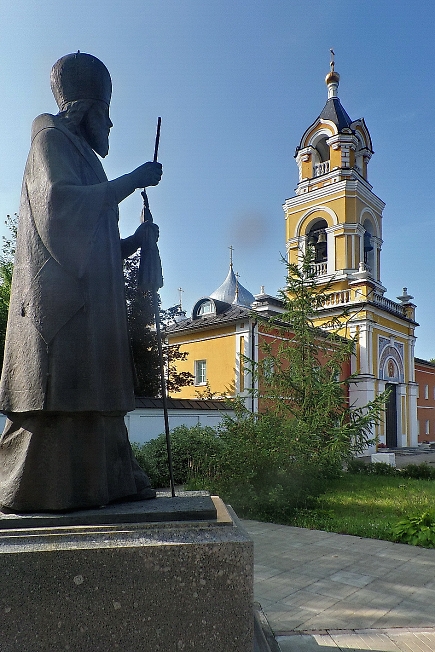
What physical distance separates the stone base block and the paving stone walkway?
154cm

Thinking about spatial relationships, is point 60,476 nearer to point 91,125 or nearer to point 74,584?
point 74,584

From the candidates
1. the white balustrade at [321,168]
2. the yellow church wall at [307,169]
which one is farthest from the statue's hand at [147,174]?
the yellow church wall at [307,169]

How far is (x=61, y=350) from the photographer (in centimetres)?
238

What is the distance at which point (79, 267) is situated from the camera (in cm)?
245

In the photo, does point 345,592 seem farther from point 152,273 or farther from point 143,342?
point 143,342

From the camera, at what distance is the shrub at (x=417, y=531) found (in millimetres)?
6402

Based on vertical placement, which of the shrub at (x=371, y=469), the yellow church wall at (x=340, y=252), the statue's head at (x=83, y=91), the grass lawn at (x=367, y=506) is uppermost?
the yellow church wall at (x=340, y=252)

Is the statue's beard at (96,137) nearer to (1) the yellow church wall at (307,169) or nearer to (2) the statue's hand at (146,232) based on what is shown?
(2) the statue's hand at (146,232)

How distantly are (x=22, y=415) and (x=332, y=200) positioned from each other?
2587cm

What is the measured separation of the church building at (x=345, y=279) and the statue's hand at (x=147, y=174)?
725 inches

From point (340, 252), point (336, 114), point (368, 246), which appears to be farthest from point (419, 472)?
point (336, 114)

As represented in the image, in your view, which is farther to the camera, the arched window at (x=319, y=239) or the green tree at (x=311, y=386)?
the arched window at (x=319, y=239)

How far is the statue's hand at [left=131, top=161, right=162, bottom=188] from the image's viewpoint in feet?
8.58

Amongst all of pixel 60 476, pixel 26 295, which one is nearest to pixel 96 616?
pixel 60 476
